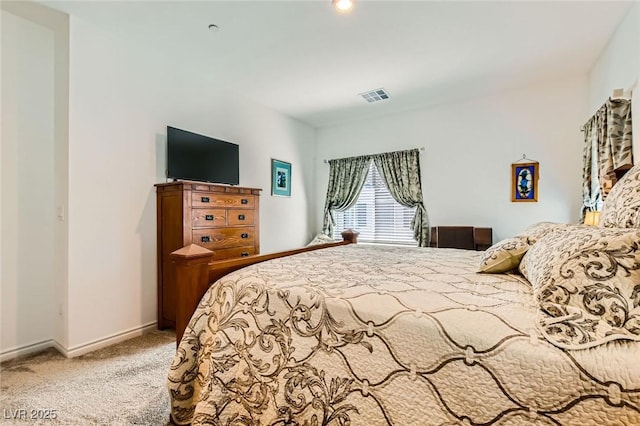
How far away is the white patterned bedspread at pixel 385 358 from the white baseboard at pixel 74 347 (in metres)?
1.54

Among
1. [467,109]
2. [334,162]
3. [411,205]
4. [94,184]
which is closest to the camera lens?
[94,184]

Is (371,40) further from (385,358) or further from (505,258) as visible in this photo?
(385,358)

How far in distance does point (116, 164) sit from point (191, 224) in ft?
2.66

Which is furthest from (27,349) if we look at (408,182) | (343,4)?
(408,182)

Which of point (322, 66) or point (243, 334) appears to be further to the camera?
point (322, 66)

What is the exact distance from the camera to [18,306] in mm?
2299

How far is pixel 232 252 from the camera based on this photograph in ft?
10.2

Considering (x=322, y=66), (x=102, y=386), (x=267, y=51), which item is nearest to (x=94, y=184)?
(x=102, y=386)

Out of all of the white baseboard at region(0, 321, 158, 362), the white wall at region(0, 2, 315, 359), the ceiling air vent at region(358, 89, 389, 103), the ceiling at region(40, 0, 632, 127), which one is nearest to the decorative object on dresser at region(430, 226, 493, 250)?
the ceiling at region(40, 0, 632, 127)

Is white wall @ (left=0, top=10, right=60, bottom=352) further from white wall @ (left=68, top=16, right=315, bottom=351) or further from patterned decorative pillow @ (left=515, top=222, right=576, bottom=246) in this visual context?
patterned decorative pillow @ (left=515, top=222, right=576, bottom=246)

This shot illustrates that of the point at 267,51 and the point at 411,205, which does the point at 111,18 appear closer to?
the point at 267,51

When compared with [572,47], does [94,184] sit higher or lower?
lower

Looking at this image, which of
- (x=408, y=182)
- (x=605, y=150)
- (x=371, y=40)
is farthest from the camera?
(x=408, y=182)

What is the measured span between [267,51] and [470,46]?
6.14 feet
